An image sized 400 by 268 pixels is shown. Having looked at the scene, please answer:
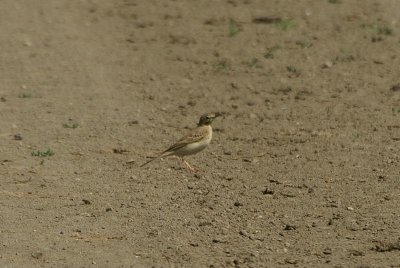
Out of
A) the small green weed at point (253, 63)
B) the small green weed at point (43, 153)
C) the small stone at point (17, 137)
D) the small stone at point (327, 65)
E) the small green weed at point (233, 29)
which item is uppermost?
the small stone at point (327, 65)

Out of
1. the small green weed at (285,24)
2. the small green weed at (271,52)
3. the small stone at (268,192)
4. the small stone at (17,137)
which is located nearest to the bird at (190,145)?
the small stone at (268,192)

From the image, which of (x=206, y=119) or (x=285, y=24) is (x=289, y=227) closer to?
(x=206, y=119)

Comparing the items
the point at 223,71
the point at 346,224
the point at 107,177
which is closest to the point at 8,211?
the point at 107,177

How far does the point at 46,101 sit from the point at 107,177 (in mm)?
4033

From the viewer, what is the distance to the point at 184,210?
34.7 ft

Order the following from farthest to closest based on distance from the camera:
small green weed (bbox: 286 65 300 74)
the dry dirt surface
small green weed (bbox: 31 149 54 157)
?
small green weed (bbox: 286 65 300 74)
small green weed (bbox: 31 149 54 157)
the dry dirt surface

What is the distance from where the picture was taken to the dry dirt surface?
9.66 meters

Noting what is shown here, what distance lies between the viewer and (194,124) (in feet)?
46.9

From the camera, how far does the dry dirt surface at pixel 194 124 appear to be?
380 inches

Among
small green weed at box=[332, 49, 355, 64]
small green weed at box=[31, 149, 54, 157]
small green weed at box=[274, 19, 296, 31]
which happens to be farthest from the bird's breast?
small green weed at box=[274, 19, 296, 31]

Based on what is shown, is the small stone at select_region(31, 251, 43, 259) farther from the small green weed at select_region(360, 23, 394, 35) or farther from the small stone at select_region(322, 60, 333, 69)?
the small green weed at select_region(360, 23, 394, 35)

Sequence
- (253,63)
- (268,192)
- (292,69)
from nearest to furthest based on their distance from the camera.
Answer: (268,192) → (292,69) → (253,63)

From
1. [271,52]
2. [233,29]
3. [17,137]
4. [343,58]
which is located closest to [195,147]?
[17,137]

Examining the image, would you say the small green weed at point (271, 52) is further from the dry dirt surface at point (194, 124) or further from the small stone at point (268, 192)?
the small stone at point (268, 192)
